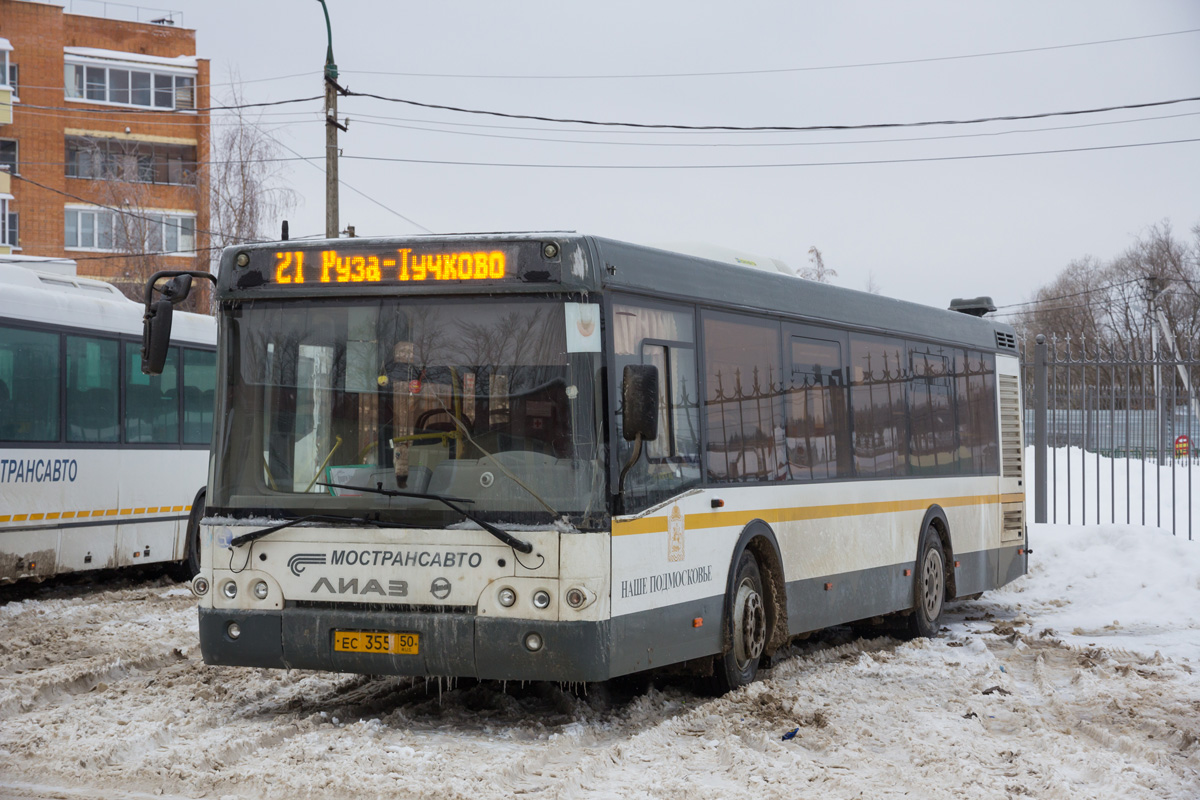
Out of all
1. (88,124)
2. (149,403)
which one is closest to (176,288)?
(149,403)

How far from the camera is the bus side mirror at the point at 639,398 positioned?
7.53m

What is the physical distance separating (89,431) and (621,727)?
27.2ft

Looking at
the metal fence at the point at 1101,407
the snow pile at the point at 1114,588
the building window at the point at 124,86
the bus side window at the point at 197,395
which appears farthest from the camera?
the building window at the point at 124,86

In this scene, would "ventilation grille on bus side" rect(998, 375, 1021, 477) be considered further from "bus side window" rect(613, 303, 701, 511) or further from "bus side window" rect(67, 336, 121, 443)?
"bus side window" rect(67, 336, 121, 443)

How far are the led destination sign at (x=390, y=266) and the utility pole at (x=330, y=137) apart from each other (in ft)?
42.1

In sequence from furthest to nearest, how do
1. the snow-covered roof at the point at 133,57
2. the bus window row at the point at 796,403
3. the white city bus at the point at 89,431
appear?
the snow-covered roof at the point at 133,57 < the white city bus at the point at 89,431 < the bus window row at the point at 796,403

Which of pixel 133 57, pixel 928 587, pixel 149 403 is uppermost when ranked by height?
pixel 133 57

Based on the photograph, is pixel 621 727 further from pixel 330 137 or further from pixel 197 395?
pixel 330 137

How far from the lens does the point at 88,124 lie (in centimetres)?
5094

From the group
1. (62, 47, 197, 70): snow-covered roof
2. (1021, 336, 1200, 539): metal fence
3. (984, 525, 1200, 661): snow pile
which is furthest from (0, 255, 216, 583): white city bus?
(62, 47, 197, 70): snow-covered roof

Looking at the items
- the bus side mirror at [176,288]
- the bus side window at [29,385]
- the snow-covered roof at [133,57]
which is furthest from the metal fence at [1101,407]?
the snow-covered roof at [133,57]

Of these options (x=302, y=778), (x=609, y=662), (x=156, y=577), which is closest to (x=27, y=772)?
(x=302, y=778)

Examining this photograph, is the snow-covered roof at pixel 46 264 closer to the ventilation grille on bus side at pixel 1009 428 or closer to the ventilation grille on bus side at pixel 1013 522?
the ventilation grille on bus side at pixel 1009 428

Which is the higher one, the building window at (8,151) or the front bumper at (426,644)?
the building window at (8,151)
